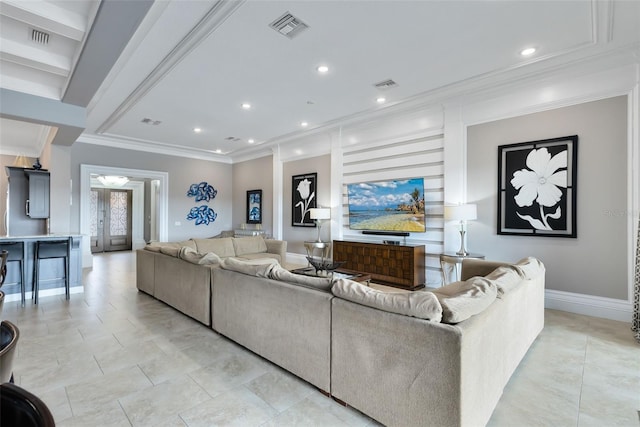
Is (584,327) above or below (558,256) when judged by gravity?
below

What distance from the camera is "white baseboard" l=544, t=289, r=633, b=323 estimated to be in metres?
3.52

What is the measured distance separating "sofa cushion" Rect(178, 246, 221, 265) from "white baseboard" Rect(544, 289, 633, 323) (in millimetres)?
4232

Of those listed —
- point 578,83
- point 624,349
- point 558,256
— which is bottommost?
point 624,349

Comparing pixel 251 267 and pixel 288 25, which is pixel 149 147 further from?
pixel 251 267

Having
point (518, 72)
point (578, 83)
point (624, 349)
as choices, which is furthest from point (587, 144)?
point (624, 349)

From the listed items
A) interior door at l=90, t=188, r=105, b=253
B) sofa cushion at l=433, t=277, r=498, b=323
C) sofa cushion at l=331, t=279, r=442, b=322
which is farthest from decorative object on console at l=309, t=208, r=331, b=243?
interior door at l=90, t=188, r=105, b=253

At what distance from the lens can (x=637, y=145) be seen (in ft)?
11.2

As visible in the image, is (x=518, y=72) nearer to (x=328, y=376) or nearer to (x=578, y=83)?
(x=578, y=83)

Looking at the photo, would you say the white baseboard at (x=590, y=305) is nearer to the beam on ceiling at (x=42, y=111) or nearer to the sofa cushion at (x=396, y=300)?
the sofa cushion at (x=396, y=300)

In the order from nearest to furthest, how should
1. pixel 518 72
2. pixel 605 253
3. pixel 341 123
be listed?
pixel 605 253
pixel 518 72
pixel 341 123

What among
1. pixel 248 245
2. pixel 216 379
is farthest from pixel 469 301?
pixel 248 245

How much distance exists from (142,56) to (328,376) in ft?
12.7

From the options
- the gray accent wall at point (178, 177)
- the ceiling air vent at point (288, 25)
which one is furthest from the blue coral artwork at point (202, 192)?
the ceiling air vent at point (288, 25)

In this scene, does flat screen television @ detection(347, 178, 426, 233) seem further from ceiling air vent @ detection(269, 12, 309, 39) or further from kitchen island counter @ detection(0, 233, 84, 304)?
kitchen island counter @ detection(0, 233, 84, 304)
